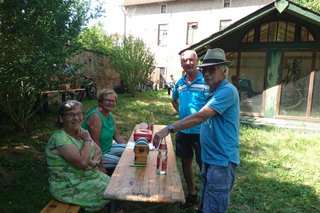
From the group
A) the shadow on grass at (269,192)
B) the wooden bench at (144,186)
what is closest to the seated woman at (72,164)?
the wooden bench at (144,186)

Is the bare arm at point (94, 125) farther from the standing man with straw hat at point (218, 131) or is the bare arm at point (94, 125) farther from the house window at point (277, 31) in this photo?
the house window at point (277, 31)

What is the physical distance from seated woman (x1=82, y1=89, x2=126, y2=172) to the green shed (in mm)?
5579

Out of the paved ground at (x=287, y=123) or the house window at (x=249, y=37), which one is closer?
the paved ground at (x=287, y=123)

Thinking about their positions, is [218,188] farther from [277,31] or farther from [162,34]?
[162,34]

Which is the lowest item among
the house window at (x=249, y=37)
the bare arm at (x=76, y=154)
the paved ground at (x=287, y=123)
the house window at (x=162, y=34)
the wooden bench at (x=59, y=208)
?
the paved ground at (x=287, y=123)

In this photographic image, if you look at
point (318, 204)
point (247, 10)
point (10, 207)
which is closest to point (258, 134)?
point (318, 204)

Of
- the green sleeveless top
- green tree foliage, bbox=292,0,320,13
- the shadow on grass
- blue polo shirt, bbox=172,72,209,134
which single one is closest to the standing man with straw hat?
blue polo shirt, bbox=172,72,209,134

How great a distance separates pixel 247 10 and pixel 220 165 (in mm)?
20033

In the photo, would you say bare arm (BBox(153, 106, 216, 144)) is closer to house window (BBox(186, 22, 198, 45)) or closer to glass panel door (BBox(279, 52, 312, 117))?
glass panel door (BBox(279, 52, 312, 117))

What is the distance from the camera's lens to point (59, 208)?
2.41m

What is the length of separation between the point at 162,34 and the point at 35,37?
19.8 meters

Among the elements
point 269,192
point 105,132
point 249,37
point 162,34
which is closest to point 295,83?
point 249,37

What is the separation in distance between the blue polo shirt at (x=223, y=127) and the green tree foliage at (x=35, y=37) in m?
2.64

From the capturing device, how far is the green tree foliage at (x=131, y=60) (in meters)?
14.9
